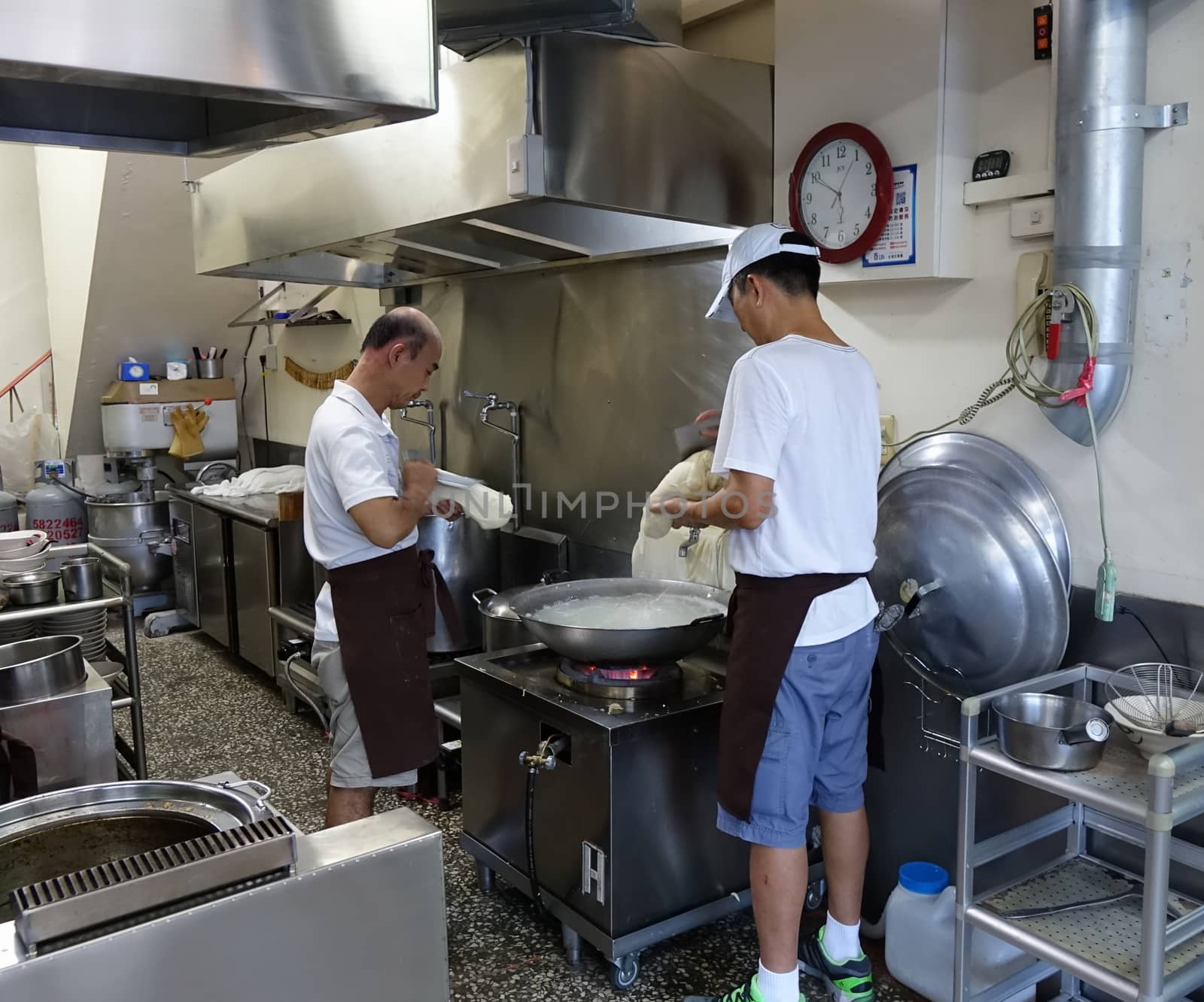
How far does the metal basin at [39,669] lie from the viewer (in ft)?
7.03

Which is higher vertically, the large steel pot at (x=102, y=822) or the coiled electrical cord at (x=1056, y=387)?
the coiled electrical cord at (x=1056, y=387)

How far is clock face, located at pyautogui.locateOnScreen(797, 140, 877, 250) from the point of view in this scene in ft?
7.59

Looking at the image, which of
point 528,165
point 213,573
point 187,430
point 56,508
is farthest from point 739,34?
point 56,508

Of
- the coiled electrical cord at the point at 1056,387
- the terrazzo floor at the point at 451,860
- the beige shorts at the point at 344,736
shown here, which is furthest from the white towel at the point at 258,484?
A: the coiled electrical cord at the point at 1056,387

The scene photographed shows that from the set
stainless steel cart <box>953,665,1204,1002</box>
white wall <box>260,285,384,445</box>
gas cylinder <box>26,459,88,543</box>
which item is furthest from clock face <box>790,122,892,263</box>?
gas cylinder <box>26,459,88,543</box>

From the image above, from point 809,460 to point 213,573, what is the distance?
3.83 m

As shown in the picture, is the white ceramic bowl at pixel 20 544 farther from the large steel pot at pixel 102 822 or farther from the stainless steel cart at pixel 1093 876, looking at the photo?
the stainless steel cart at pixel 1093 876

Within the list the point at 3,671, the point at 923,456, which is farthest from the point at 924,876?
the point at 3,671

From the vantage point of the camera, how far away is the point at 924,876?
7.70 feet

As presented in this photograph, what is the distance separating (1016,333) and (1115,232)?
26 cm

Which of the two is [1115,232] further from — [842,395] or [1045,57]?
[842,395]

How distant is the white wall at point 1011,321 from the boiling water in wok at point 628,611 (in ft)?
2.22

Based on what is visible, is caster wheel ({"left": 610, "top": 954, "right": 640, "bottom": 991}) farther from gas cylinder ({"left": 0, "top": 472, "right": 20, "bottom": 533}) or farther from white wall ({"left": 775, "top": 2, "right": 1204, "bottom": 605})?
gas cylinder ({"left": 0, "top": 472, "right": 20, "bottom": 533})

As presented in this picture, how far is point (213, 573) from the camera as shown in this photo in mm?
5016
